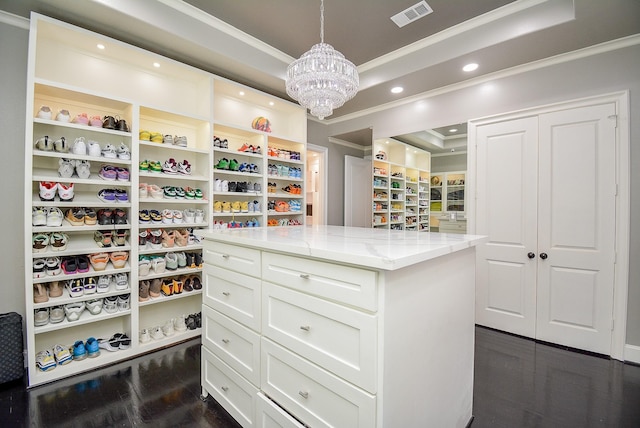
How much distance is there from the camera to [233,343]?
5.46 feet

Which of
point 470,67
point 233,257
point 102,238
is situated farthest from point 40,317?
point 470,67

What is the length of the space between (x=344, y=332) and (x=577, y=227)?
273 cm

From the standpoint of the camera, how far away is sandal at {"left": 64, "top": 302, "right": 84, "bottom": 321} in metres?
2.26

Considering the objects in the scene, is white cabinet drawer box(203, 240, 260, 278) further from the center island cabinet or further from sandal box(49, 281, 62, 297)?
sandal box(49, 281, 62, 297)

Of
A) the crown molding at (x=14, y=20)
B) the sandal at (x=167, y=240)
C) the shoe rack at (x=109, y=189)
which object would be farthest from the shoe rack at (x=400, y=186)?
the crown molding at (x=14, y=20)

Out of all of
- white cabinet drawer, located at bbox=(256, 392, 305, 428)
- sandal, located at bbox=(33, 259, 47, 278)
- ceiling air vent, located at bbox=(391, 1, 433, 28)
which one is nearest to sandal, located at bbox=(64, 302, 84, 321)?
sandal, located at bbox=(33, 259, 47, 278)

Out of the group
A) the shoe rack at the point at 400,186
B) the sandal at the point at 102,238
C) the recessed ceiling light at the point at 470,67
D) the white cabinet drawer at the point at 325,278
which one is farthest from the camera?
the shoe rack at the point at 400,186

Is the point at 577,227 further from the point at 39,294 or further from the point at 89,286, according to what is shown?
the point at 39,294

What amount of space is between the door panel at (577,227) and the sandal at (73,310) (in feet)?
13.5

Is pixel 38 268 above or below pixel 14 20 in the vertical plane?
below

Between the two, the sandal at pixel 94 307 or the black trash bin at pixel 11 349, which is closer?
the black trash bin at pixel 11 349

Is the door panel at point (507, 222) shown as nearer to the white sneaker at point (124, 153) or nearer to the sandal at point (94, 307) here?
the white sneaker at point (124, 153)

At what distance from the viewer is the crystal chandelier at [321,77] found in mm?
2084

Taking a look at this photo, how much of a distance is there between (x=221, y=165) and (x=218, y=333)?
2007 millimetres
